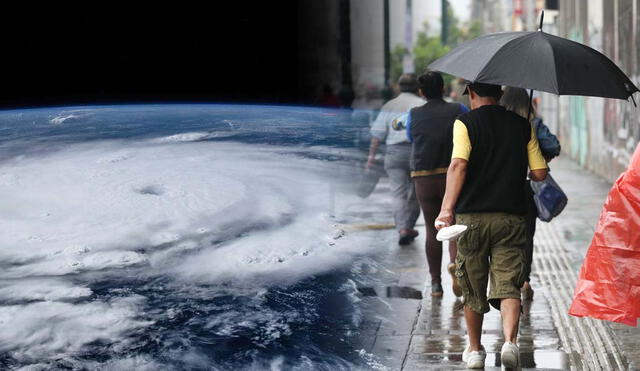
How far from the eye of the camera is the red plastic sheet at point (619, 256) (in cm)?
501

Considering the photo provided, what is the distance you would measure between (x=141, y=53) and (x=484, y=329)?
3.21 meters

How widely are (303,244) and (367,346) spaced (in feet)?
3.10

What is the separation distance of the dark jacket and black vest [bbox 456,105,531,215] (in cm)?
215

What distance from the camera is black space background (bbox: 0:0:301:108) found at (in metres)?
4.04

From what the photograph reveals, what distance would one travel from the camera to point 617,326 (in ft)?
21.9

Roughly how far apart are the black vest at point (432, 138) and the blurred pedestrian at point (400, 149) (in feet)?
4.30

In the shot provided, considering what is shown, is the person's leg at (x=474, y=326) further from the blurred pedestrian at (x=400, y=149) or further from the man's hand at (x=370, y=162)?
the blurred pedestrian at (x=400, y=149)

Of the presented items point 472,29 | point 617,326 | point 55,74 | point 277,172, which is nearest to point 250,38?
point 277,172

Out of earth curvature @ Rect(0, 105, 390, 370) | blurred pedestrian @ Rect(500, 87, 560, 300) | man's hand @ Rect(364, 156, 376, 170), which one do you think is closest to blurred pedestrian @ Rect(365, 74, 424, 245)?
man's hand @ Rect(364, 156, 376, 170)

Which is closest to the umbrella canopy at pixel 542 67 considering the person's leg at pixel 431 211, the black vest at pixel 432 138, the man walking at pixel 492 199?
the man walking at pixel 492 199

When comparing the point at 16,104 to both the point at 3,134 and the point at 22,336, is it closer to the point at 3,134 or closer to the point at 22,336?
the point at 3,134

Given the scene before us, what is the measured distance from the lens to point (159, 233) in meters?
4.59

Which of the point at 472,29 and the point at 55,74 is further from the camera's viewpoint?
the point at 472,29

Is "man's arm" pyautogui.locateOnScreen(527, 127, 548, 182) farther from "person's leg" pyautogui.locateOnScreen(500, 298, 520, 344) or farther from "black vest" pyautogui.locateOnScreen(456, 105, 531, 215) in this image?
"person's leg" pyautogui.locateOnScreen(500, 298, 520, 344)
